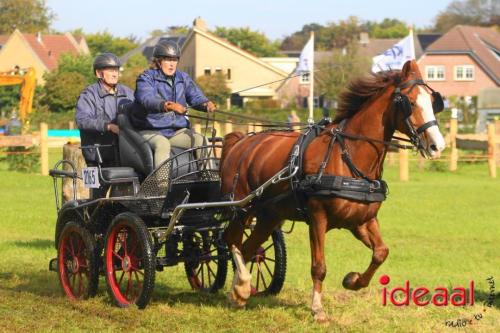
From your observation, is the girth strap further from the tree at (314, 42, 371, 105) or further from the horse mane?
the tree at (314, 42, 371, 105)

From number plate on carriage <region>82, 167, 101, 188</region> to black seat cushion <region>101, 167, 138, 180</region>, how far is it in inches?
3.1

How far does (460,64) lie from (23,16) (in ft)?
184

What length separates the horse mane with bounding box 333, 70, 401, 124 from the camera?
330 inches

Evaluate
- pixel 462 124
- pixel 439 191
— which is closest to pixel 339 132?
pixel 439 191

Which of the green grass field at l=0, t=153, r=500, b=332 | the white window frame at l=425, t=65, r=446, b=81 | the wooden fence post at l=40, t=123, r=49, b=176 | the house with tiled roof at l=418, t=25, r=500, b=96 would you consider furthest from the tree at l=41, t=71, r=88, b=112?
the green grass field at l=0, t=153, r=500, b=332

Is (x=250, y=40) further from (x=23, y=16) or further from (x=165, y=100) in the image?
(x=165, y=100)

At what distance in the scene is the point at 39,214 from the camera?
17.8 m

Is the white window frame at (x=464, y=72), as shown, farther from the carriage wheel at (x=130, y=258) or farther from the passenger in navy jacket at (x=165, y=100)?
the carriage wheel at (x=130, y=258)

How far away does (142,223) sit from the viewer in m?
8.80

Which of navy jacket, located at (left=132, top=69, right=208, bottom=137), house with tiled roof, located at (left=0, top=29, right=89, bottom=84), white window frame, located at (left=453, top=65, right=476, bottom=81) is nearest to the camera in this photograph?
navy jacket, located at (left=132, top=69, right=208, bottom=137)

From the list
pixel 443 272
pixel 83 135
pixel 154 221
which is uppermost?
pixel 83 135

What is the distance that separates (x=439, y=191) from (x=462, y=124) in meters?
26.6

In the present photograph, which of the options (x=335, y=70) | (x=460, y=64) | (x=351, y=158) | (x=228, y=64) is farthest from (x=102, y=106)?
(x=228, y=64)

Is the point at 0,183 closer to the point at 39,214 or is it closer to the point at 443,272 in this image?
the point at 39,214
